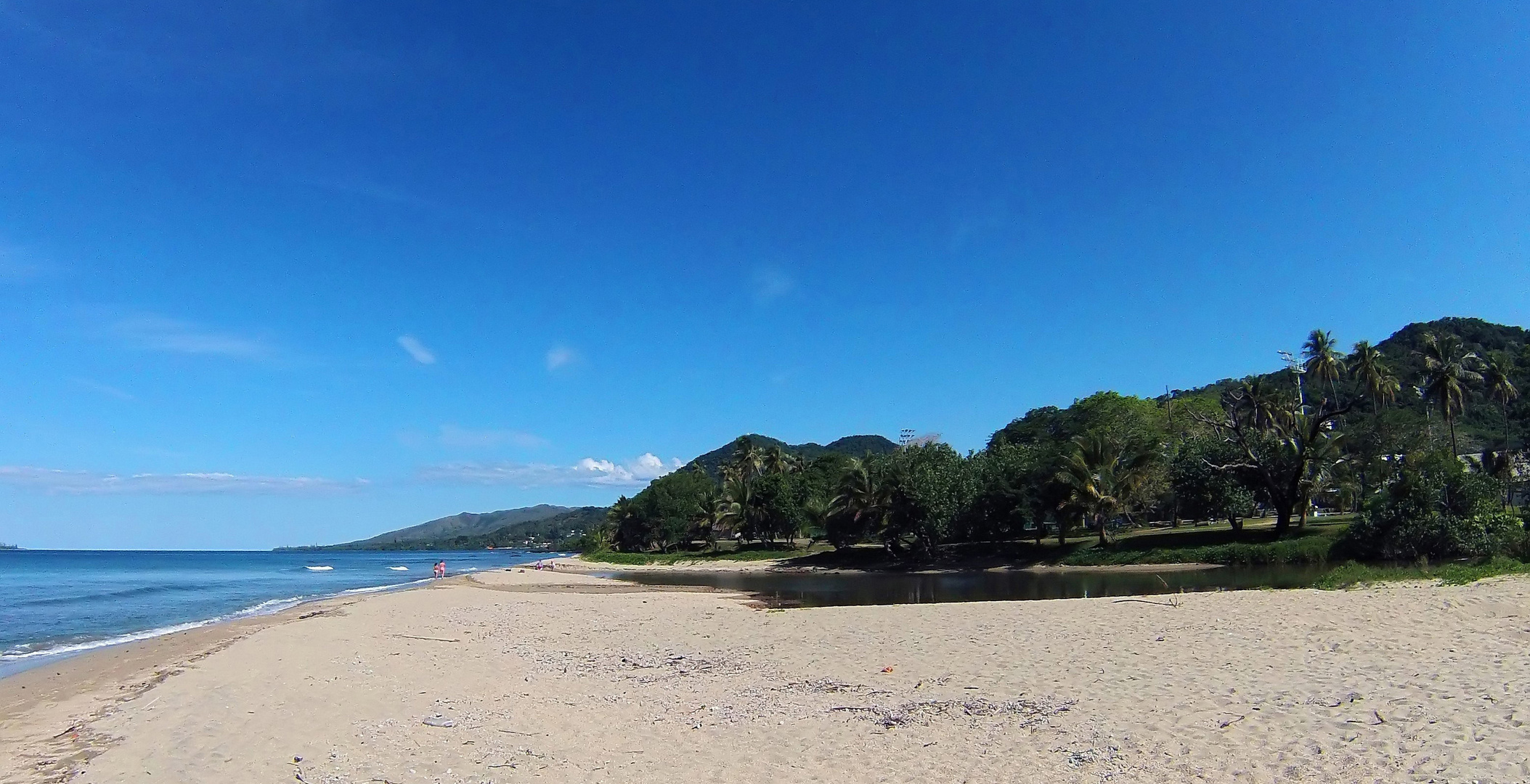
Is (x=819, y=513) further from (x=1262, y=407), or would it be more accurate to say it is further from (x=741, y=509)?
(x=1262, y=407)

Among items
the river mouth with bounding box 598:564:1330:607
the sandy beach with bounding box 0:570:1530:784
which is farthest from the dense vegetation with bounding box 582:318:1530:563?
the sandy beach with bounding box 0:570:1530:784

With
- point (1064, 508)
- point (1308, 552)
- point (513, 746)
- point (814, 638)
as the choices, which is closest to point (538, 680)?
point (513, 746)

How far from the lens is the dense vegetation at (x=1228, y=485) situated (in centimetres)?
3269

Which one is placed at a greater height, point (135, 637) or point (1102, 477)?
point (1102, 477)

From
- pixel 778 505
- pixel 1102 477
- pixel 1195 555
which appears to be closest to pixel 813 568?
pixel 778 505

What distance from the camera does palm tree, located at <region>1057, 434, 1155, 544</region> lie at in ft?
157

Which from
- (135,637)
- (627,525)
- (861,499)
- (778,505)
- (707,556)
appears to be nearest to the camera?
(135,637)

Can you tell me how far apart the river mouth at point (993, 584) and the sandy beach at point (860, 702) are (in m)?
9.09

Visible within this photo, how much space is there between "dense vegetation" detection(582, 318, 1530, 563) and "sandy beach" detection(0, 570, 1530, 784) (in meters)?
15.3

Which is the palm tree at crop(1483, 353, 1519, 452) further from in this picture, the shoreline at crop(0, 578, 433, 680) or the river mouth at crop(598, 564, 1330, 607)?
the shoreline at crop(0, 578, 433, 680)

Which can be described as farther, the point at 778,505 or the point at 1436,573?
the point at 778,505

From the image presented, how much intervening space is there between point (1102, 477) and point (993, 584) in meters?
15.4

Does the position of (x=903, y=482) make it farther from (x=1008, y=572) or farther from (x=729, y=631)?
(x=729, y=631)

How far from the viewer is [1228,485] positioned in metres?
46.1
